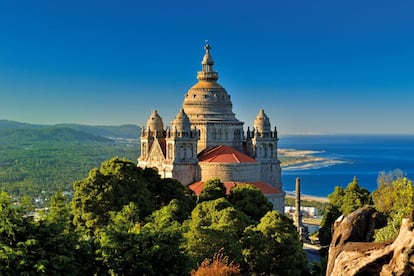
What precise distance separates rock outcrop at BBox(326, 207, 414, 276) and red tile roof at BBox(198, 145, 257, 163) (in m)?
50.6

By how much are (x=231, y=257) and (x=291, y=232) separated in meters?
6.16

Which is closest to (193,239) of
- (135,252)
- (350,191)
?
(135,252)

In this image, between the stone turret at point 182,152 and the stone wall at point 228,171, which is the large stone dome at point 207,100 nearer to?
the stone turret at point 182,152

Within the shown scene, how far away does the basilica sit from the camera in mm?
59062

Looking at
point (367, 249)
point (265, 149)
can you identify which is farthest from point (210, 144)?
point (367, 249)

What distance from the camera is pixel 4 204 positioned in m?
20.5

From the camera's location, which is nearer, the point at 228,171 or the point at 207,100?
the point at 228,171

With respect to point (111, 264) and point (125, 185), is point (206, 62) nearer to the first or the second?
point (125, 185)

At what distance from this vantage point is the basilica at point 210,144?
59.1m

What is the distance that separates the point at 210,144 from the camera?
210 feet

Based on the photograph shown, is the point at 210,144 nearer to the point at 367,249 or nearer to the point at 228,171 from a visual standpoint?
the point at 228,171

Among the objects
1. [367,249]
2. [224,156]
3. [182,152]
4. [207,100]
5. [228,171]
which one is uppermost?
[207,100]

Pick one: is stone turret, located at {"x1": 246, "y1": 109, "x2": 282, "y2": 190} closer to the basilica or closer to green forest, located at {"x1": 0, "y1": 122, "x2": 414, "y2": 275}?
the basilica

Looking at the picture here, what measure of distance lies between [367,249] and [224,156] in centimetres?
5213
